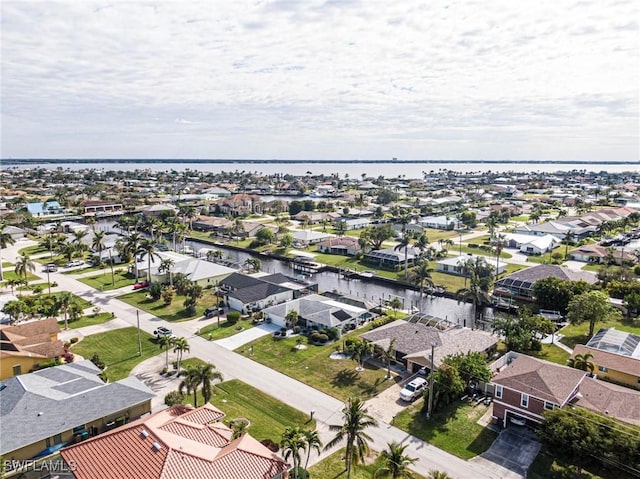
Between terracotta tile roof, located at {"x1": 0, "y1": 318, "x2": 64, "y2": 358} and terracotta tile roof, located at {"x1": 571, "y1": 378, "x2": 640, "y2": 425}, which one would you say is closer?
terracotta tile roof, located at {"x1": 571, "y1": 378, "x2": 640, "y2": 425}

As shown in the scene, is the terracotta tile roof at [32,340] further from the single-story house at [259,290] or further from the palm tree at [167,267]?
the palm tree at [167,267]

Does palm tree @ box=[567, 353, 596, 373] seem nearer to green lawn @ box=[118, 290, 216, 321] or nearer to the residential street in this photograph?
the residential street

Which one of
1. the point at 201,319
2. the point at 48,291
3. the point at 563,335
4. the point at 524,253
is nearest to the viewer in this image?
the point at 563,335

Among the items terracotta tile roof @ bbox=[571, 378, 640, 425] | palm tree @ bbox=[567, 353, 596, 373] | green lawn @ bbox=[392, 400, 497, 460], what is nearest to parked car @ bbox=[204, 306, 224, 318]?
green lawn @ bbox=[392, 400, 497, 460]

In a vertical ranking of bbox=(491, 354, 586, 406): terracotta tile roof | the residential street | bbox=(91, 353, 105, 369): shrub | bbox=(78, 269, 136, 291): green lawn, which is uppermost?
bbox=(491, 354, 586, 406): terracotta tile roof

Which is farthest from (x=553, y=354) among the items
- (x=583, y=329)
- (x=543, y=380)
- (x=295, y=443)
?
(x=295, y=443)

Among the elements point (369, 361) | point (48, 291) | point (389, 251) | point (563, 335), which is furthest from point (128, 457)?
point (389, 251)

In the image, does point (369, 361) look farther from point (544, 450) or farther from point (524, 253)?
point (524, 253)
